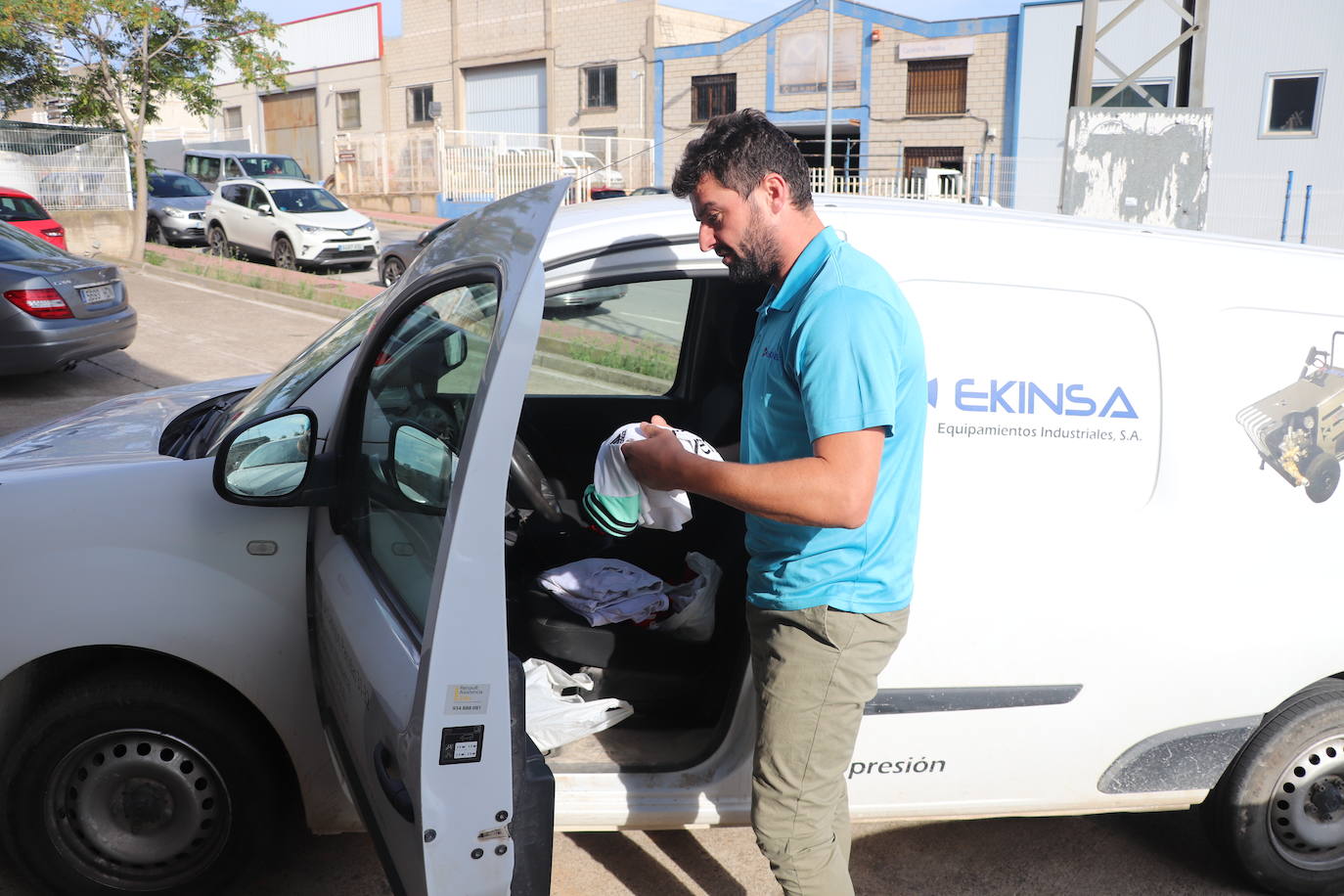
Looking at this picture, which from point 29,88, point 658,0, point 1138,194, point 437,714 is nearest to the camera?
point 437,714

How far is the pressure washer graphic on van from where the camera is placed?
262cm

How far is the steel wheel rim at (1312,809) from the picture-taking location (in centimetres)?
285

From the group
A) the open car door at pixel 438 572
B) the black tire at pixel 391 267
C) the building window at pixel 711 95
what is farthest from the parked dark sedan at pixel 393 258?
the building window at pixel 711 95

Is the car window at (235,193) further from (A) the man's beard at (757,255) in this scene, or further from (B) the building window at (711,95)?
(B) the building window at (711,95)

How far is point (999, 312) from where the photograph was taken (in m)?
2.51

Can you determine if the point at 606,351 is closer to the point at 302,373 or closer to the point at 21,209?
the point at 302,373

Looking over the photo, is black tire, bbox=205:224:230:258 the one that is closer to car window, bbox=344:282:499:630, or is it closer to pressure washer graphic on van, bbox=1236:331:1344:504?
car window, bbox=344:282:499:630

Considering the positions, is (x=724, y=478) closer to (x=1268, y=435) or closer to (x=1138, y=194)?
(x=1268, y=435)

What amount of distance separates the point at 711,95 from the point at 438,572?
121 feet

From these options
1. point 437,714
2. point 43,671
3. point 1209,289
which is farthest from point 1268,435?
point 43,671

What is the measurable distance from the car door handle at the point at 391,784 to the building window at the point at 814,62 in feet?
110

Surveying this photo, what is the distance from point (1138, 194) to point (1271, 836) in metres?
6.43

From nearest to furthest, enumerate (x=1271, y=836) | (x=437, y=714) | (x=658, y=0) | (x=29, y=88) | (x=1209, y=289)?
(x=437, y=714)
(x=1209, y=289)
(x=1271, y=836)
(x=29, y=88)
(x=658, y=0)

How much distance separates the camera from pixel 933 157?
32.0m
